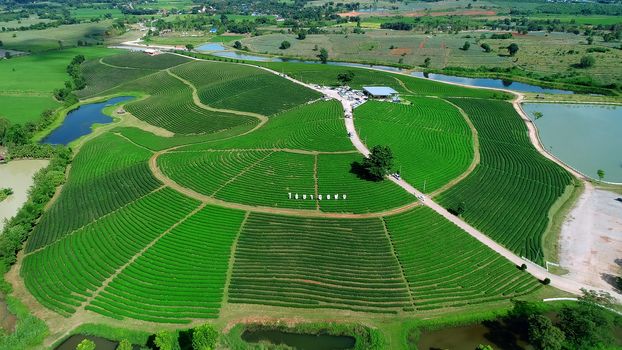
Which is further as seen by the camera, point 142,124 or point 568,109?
point 568,109

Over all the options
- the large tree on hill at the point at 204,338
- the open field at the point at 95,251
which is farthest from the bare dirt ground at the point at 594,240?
the open field at the point at 95,251

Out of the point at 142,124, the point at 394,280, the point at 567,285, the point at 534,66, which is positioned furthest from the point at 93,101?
the point at 534,66

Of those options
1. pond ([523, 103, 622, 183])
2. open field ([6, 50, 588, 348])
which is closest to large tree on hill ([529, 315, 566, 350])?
open field ([6, 50, 588, 348])

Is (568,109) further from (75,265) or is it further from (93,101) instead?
(93,101)

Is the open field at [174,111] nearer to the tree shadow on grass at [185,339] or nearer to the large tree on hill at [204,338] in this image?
the tree shadow on grass at [185,339]

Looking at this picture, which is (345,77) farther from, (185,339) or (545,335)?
(185,339)

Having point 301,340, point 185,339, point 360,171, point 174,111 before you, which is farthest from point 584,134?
point 174,111

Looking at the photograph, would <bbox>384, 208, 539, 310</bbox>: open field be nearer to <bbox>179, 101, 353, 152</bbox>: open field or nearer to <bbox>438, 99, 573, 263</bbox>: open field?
<bbox>438, 99, 573, 263</bbox>: open field
